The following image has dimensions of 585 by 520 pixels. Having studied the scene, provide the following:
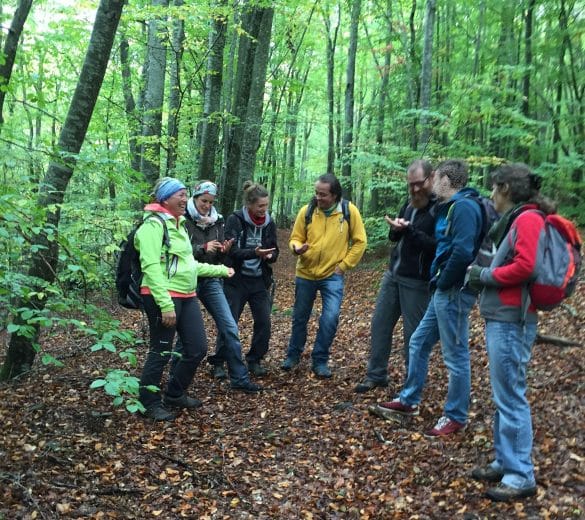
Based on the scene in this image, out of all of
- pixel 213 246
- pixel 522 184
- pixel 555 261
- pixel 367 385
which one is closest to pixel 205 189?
pixel 213 246

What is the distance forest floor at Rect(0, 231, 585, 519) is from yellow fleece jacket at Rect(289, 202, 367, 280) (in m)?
1.38

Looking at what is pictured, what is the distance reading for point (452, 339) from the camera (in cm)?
391

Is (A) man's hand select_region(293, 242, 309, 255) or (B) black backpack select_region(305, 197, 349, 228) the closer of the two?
(A) man's hand select_region(293, 242, 309, 255)

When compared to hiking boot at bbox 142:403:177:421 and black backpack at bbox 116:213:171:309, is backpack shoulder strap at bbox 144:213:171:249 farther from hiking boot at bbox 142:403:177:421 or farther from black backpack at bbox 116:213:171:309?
hiking boot at bbox 142:403:177:421

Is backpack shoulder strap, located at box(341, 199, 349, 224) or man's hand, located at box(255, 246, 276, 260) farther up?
backpack shoulder strap, located at box(341, 199, 349, 224)

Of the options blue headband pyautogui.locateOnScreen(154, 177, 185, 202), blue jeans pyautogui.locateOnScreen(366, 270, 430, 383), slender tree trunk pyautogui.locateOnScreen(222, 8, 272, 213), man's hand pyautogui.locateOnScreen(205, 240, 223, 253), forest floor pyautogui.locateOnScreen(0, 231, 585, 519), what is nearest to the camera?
forest floor pyautogui.locateOnScreen(0, 231, 585, 519)

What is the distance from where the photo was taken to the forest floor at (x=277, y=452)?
320 centimetres

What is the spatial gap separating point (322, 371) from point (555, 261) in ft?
10.9

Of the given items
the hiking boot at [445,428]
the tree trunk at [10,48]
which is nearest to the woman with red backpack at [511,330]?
the hiking boot at [445,428]

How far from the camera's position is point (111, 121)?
14.6 m

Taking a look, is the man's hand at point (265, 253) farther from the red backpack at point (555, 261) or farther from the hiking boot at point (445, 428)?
the red backpack at point (555, 261)

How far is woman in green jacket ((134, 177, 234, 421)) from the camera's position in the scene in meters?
4.07

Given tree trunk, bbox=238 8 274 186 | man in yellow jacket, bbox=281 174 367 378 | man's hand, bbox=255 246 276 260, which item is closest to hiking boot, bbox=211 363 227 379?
man in yellow jacket, bbox=281 174 367 378

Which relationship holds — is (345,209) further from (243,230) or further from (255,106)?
(255,106)
